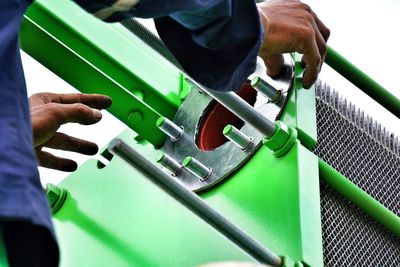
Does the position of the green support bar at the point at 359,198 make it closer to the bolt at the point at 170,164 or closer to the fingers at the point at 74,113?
the bolt at the point at 170,164

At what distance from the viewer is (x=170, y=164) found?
1.50 m

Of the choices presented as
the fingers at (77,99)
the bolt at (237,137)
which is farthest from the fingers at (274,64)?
the fingers at (77,99)

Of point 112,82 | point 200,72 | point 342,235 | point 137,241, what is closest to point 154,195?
point 137,241

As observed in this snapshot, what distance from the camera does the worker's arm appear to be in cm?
88

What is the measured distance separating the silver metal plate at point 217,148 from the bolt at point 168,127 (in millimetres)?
14

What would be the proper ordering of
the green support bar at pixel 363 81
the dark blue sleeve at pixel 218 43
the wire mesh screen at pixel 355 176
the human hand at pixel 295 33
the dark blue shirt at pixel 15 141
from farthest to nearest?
1. the green support bar at pixel 363 81
2. the wire mesh screen at pixel 355 176
3. the human hand at pixel 295 33
4. the dark blue sleeve at pixel 218 43
5. the dark blue shirt at pixel 15 141

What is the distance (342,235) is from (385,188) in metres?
0.20

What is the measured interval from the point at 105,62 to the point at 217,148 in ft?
0.83

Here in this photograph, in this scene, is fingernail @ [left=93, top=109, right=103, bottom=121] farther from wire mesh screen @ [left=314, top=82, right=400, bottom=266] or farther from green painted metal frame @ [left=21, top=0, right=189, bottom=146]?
wire mesh screen @ [left=314, top=82, right=400, bottom=266]

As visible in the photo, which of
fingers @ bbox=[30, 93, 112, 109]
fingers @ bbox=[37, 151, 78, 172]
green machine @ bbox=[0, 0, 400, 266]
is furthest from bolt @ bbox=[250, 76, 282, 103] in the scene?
fingers @ bbox=[37, 151, 78, 172]

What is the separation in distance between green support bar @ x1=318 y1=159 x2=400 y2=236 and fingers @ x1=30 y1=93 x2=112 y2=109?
0.34 meters

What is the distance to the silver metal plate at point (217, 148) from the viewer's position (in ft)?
4.70

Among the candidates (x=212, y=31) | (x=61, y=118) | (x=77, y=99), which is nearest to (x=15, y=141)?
(x=212, y=31)

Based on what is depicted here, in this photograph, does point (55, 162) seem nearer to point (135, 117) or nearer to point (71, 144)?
point (71, 144)
